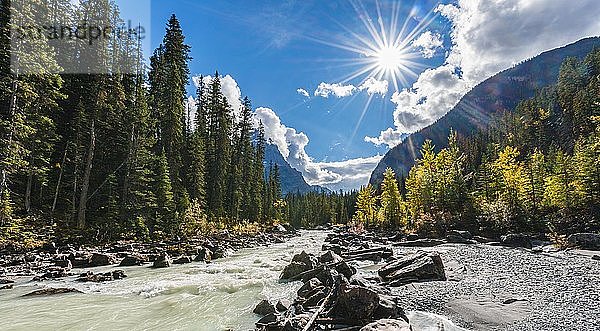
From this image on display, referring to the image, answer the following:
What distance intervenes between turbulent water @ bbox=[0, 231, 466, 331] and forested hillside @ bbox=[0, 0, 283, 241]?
702 centimetres

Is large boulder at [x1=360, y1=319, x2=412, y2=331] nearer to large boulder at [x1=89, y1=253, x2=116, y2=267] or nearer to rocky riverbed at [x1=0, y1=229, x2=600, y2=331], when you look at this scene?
rocky riverbed at [x1=0, y1=229, x2=600, y2=331]

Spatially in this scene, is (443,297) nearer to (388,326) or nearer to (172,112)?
(388,326)

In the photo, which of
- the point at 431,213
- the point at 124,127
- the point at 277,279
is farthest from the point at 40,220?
the point at 431,213

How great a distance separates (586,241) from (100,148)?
43.9 metres

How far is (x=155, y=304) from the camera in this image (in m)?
11.1

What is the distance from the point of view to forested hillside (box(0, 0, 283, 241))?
681 inches

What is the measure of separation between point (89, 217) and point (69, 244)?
712cm

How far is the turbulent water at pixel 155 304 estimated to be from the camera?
888cm

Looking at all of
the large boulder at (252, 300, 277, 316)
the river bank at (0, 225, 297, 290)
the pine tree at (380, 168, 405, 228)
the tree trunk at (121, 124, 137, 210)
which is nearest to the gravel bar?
the large boulder at (252, 300, 277, 316)

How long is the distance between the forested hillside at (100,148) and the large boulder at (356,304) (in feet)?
56.5

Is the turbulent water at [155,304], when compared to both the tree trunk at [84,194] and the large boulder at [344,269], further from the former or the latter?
the tree trunk at [84,194]

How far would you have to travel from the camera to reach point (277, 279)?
49.5 feet

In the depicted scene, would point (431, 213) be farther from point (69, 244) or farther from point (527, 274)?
point (69, 244)

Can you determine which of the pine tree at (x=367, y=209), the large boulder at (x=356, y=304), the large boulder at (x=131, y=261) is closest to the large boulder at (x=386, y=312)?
the large boulder at (x=356, y=304)
